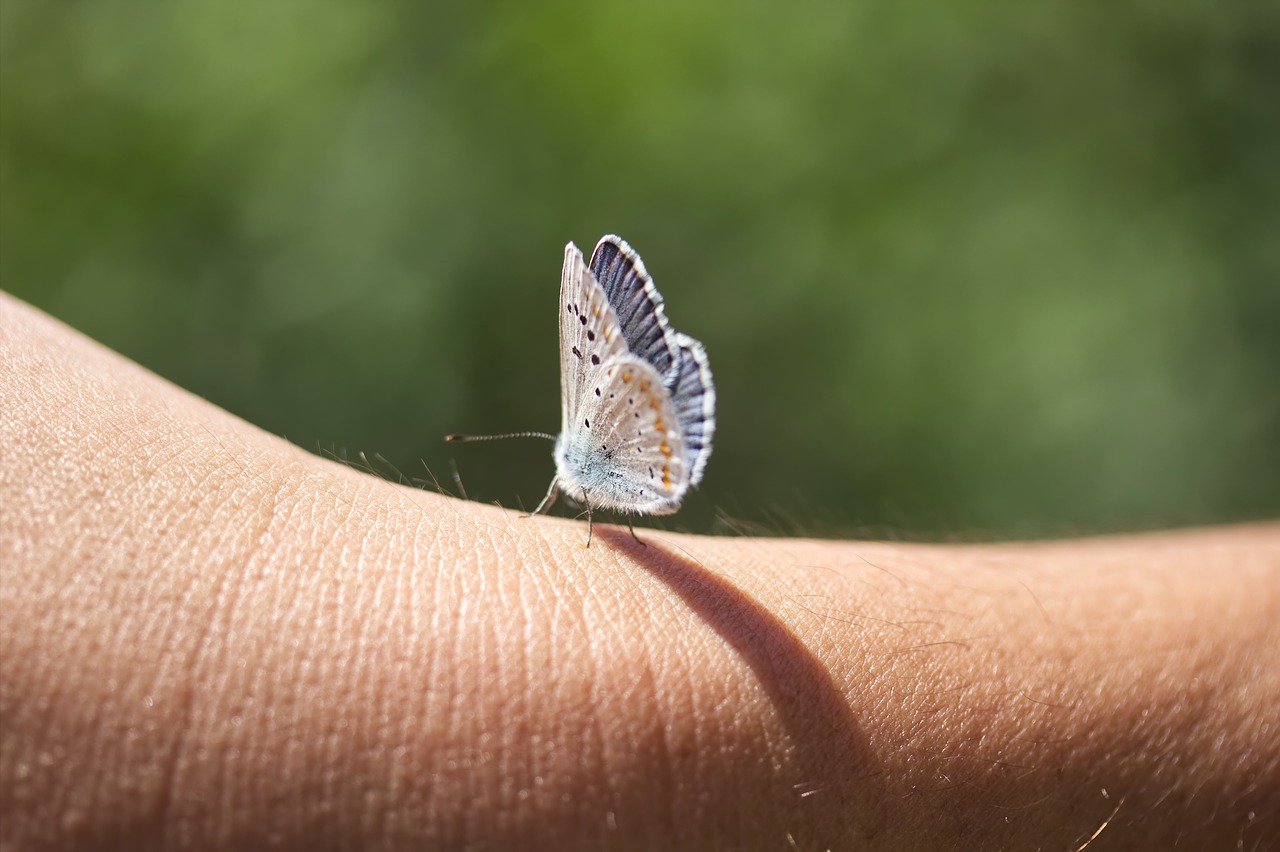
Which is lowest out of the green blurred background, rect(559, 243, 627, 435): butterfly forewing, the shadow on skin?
the shadow on skin

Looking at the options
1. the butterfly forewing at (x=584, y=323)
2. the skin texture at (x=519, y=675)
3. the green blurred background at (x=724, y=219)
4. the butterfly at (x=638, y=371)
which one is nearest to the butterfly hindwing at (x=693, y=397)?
the butterfly at (x=638, y=371)

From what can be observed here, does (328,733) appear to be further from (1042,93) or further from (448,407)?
(1042,93)

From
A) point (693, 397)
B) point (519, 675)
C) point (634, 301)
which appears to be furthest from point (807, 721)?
point (634, 301)

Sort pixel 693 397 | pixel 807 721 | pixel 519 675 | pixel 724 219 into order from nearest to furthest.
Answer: pixel 519 675 → pixel 807 721 → pixel 693 397 → pixel 724 219

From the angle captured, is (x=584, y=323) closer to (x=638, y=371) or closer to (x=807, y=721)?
(x=638, y=371)

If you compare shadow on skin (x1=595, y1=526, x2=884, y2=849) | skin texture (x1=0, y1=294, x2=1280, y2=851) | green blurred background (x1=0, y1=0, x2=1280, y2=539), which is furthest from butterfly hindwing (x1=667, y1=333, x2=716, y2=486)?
green blurred background (x1=0, y1=0, x2=1280, y2=539)

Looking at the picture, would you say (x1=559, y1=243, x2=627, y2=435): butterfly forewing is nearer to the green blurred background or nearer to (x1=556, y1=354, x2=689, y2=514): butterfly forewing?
(x1=556, y1=354, x2=689, y2=514): butterfly forewing

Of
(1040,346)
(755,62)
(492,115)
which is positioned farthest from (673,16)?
(1040,346)

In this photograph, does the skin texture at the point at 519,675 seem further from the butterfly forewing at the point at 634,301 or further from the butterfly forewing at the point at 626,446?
the butterfly forewing at the point at 634,301
